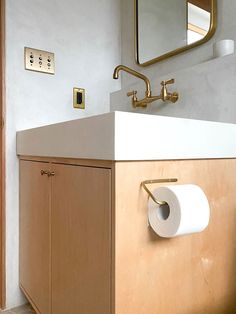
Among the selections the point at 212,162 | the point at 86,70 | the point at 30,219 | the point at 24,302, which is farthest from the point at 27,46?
the point at 24,302

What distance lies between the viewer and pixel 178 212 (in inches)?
23.3

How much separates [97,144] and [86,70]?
973 mm

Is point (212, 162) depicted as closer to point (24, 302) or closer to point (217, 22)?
point (217, 22)

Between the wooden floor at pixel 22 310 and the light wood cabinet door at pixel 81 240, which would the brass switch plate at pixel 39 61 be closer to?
the light wood cabinet door at pixel 81 240

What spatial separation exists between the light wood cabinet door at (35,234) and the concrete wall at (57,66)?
0.23 ft

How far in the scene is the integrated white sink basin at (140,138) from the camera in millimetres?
606

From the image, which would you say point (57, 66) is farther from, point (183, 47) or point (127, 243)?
point (127, 243)

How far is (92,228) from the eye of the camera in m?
0.69

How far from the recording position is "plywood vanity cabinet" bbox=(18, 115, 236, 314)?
623 mm

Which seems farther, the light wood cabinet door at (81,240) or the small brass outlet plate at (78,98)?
the small brass outlet plate at (78,98)

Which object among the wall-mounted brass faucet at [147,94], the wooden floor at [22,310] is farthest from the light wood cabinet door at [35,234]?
the wall-mounted brass faucet at [147,94]

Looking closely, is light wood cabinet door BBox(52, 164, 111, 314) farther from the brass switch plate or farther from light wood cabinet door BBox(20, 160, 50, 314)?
the brass switch plate

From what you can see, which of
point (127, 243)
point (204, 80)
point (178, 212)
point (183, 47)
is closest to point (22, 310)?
point (127, 243)

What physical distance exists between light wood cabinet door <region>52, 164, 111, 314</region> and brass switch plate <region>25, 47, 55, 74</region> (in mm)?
647
